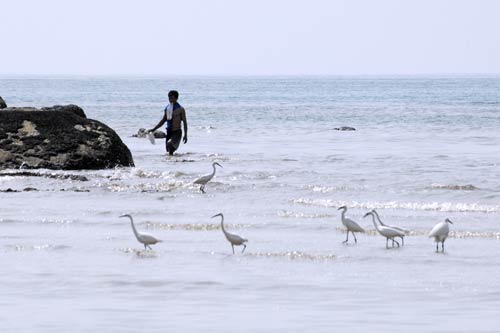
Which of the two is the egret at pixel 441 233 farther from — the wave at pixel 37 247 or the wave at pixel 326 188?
the wave at pixel 326 188

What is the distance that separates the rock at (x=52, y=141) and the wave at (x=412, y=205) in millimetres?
5101

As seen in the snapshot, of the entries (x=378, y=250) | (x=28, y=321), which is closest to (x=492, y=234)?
(x=378, y=250)

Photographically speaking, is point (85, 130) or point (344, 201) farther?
point (85, 130)

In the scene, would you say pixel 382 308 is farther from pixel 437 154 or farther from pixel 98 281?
pixel 437 154

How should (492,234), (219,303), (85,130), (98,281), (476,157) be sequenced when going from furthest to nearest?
(476,157) → (85,130) → (492,234) → (98,281) → (219,303)

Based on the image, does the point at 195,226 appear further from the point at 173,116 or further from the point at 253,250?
the point at 173,116

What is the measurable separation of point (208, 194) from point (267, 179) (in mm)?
2888

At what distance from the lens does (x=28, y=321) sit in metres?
9.69

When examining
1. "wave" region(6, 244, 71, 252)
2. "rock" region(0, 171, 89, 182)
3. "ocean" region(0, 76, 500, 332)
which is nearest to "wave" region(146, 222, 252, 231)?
"ocean" region(0, 76, 500, 332)

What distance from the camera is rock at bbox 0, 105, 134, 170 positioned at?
22453 millimetres

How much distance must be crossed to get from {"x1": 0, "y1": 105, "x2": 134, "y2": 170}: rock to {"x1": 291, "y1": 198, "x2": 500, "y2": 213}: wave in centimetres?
510

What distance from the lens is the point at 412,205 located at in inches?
741

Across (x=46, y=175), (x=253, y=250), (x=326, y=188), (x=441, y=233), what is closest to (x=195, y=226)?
(x=253, y=250)

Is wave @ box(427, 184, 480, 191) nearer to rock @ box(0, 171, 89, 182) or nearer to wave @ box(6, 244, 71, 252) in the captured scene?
rock @ box(0, 171, 89, 182)
